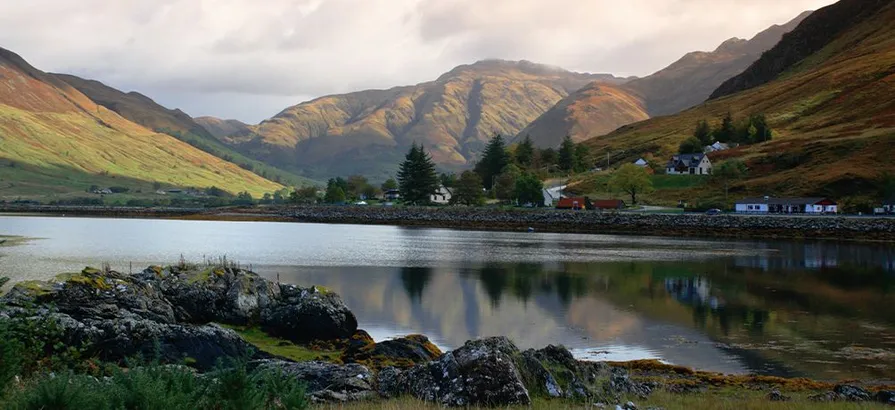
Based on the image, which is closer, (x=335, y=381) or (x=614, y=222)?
(x=335, y=381)

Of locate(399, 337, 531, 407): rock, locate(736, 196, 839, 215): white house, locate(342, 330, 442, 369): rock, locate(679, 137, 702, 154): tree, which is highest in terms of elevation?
locate(679, 137, 702, 154): tree

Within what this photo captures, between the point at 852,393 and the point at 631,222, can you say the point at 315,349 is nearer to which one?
the point at 852,393

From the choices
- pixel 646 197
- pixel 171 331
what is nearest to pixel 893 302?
pixel 171 331

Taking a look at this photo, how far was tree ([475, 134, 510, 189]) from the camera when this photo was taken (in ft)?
623

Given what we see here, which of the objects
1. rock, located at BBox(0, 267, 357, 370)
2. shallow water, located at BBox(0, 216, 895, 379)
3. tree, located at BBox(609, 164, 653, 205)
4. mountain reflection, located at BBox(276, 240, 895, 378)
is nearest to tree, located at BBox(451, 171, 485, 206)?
tree, located at BBox(609, 164, 653, 205)

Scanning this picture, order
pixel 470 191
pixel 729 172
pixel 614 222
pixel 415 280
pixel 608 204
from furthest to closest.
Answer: pixel 470 191
pixel 729 172
pixel 608 204
pixel 614 222
pixel 415 280

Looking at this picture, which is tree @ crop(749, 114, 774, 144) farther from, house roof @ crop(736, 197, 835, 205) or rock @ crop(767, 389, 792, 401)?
rock @ crop(767, 389, 792, 401)

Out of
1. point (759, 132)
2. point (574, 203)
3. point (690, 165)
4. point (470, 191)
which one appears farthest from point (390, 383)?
point (759, 132)

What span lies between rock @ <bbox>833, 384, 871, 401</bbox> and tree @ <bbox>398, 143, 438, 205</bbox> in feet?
505

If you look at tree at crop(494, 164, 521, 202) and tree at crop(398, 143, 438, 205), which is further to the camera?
tree at crop(398, 143, 438, 205)

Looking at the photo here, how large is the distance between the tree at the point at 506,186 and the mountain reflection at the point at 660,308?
99.3m

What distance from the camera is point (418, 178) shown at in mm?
173125

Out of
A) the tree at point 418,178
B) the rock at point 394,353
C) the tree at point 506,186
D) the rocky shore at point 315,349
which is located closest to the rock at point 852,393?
the rocky shore at point 315,349

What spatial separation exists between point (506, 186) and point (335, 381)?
15037 centimetres
